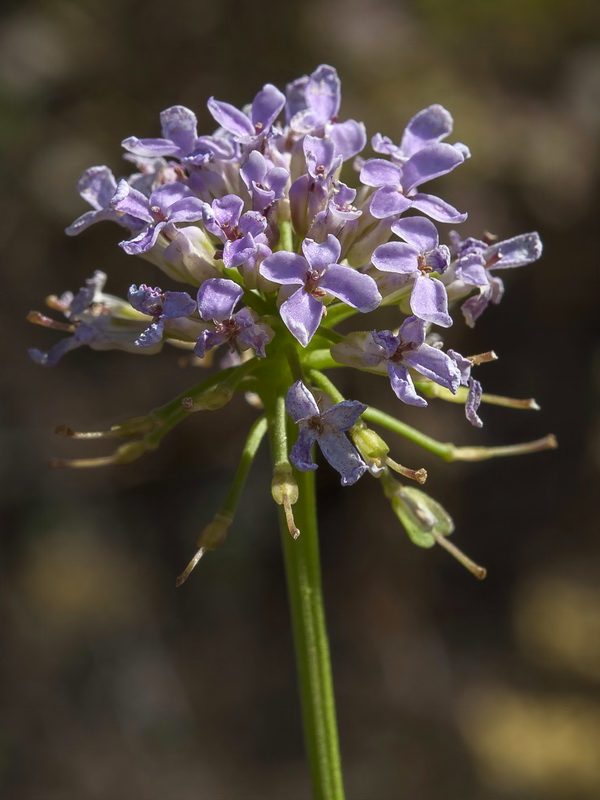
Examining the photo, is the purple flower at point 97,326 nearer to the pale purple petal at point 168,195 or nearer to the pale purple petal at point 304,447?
the pale purple petal at point 168,195

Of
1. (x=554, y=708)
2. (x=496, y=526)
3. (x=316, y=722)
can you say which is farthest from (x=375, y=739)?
(x=316, y=722)

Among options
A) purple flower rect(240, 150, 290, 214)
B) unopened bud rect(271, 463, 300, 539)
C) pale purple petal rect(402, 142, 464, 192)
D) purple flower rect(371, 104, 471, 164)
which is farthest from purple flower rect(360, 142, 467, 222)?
unopened bud rect(271, 463, 300, 539)

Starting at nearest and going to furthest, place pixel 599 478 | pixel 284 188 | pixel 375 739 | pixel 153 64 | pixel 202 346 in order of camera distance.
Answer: pixel 202 346
pixel 284 188
pixel 375 739
pixel 599 478
pixel 153 64

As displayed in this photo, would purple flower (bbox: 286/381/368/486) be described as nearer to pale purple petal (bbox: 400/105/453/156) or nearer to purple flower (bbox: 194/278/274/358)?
purple flower (bbox: 194/278/274/358)

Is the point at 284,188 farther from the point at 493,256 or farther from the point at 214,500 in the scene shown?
the point at 214,500

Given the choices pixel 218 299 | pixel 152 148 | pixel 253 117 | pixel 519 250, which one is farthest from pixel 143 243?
pixel 519 250

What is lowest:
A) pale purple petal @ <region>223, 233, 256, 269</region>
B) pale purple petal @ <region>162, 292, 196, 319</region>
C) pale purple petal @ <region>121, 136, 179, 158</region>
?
pale purple petal @ <region>162, 292, 196, 319</region>

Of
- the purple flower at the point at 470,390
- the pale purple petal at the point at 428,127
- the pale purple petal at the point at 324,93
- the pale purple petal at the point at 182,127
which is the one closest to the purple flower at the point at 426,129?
the pale purple petal at the point at 428,127
